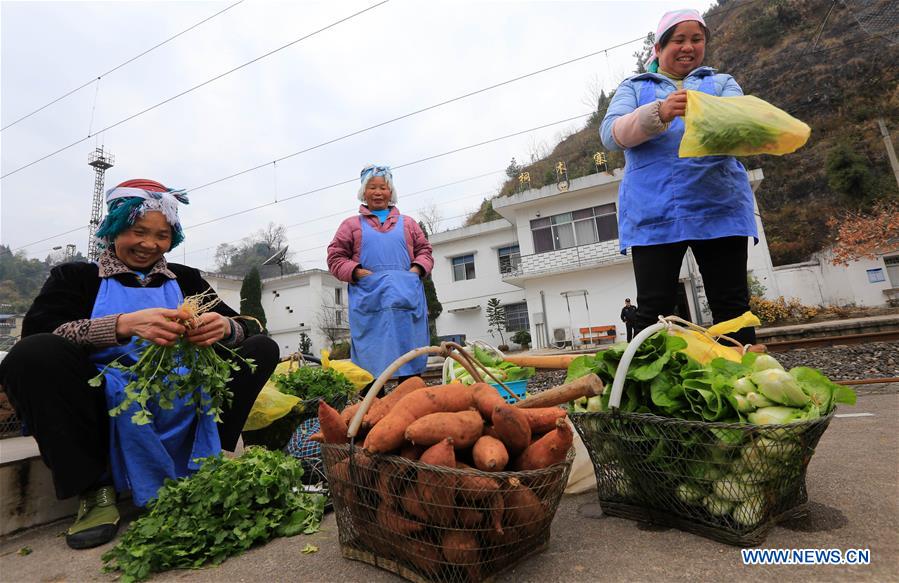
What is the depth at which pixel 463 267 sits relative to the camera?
2427 centimetres

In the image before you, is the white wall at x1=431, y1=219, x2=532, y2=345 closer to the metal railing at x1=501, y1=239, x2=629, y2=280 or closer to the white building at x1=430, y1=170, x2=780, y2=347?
the white building at x1=430, y1=170, x2=780, y2=347

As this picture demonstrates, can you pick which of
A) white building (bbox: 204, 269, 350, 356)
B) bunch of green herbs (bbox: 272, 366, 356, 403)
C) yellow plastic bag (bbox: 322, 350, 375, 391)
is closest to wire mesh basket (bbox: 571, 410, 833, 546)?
bunch of green herbs (bbox: 272, 366, 356, 403)

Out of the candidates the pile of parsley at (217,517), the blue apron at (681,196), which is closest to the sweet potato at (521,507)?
the pile of parsley at (217,517)

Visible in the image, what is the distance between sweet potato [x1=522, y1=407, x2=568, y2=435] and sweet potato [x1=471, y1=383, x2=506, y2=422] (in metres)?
0.10

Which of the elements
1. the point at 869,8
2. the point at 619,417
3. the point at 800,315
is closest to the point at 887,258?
the point at 800,315

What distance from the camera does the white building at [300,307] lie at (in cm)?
3008

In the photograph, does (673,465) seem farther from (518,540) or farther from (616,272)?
(616,272)

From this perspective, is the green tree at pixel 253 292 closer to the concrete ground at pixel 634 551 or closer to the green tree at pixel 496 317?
the green tree at pixel 496 317

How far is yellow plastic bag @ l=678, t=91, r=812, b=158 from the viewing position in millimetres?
1897

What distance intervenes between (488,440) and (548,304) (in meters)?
19.1

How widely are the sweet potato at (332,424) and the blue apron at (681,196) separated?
1.77 m

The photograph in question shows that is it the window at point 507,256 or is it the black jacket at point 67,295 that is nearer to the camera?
the black jacket at point 67,295

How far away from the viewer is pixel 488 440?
123 cm

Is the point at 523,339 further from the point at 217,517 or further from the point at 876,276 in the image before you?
the point at 217,517
